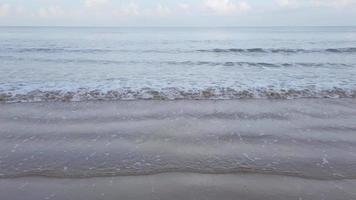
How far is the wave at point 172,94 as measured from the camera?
11.9 metres

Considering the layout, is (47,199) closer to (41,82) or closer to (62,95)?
(62,95)

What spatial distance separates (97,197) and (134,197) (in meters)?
0.53

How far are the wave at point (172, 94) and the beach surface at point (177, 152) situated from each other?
1289mm

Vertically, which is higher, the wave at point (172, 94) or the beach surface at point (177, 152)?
the wave at point (172, 94)

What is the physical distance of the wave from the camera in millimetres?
11875

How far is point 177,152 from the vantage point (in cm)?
668

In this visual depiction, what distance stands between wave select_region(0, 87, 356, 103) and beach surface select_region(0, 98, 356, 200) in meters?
1.29

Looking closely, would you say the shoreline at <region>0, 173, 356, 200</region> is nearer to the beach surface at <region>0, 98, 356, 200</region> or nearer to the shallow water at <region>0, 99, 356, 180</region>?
the beach surface at <region>0, 98, 356, 200</region>

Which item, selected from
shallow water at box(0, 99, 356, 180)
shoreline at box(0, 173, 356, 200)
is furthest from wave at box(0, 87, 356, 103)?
shoreline at box(0, 173, 356, 200)

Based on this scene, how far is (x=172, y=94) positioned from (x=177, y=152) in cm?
591

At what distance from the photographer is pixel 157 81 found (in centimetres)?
1524

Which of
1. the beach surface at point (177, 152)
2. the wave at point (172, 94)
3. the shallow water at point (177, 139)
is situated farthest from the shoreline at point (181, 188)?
the wave at point (172, 94)

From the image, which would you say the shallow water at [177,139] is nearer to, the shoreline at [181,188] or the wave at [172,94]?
the shoreline at [181,188]

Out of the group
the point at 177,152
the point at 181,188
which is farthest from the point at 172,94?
the point at 181,188
